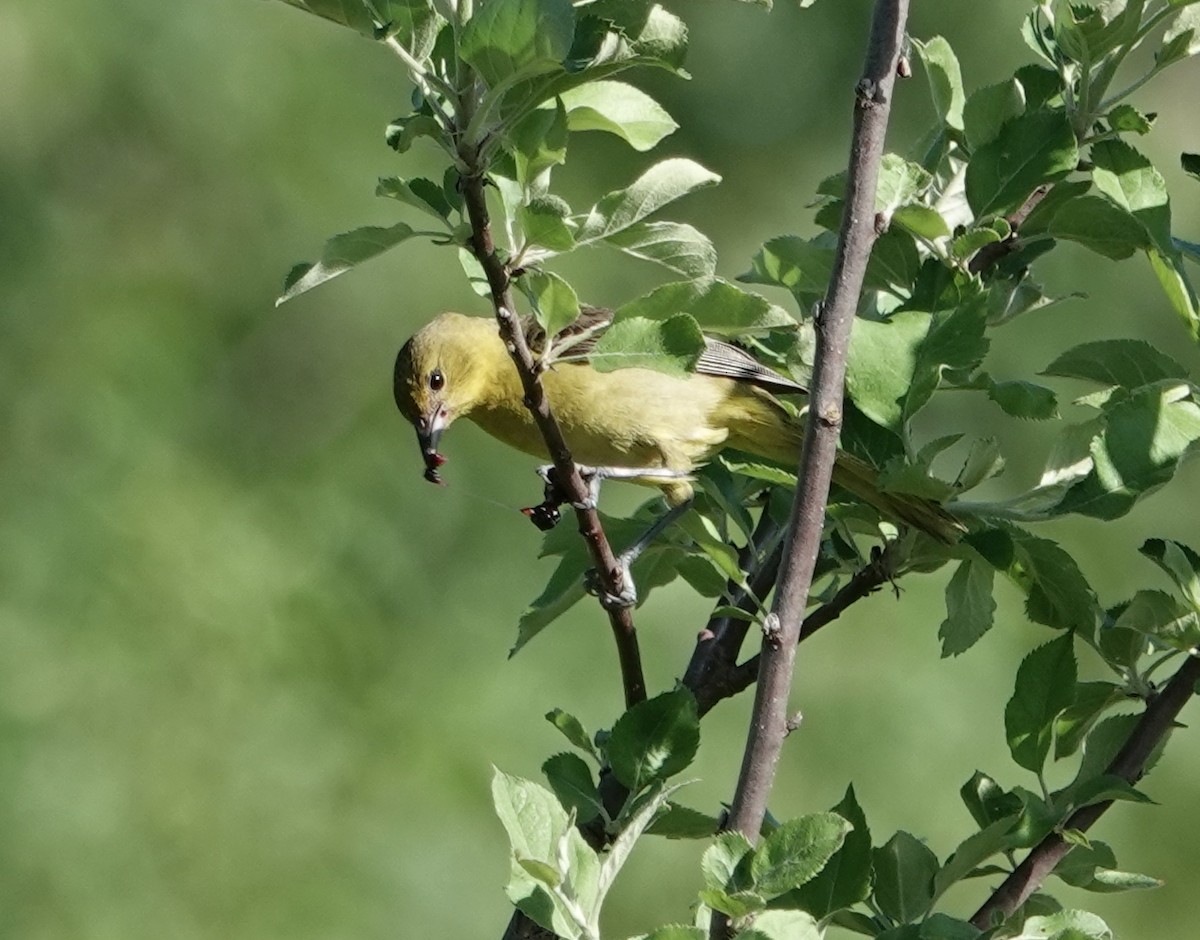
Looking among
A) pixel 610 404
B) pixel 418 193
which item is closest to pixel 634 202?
pixel 418 193

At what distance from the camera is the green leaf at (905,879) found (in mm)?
2205

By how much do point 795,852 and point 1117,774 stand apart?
59 centimetres

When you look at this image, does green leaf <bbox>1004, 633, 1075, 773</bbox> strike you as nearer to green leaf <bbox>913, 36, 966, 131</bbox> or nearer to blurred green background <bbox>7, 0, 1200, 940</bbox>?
green leaf <bbox>913, 36, 966, 131</bbox>

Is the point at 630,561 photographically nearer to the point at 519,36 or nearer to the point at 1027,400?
the point at 1027,400

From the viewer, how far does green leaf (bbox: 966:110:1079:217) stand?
7.48 ft

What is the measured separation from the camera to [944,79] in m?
2.53

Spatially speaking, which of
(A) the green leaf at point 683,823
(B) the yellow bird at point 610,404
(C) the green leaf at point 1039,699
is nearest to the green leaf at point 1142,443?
(C) the green leaf at point 1039,699

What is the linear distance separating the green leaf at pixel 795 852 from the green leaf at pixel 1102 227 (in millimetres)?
888

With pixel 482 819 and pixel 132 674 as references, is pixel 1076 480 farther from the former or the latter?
pixel 132 674

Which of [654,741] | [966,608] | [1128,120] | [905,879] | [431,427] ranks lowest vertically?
[905,879]

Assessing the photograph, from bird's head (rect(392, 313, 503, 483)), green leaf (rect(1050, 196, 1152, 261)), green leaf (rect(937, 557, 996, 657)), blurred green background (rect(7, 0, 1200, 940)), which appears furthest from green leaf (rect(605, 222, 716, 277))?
blurred green background (rect(7, 0, 1200, 940))

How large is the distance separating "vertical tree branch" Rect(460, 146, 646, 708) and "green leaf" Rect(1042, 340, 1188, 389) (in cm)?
69

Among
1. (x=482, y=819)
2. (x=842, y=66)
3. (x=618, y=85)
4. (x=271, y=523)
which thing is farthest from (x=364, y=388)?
(x=618, y=85)

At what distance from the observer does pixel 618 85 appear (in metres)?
2.26
